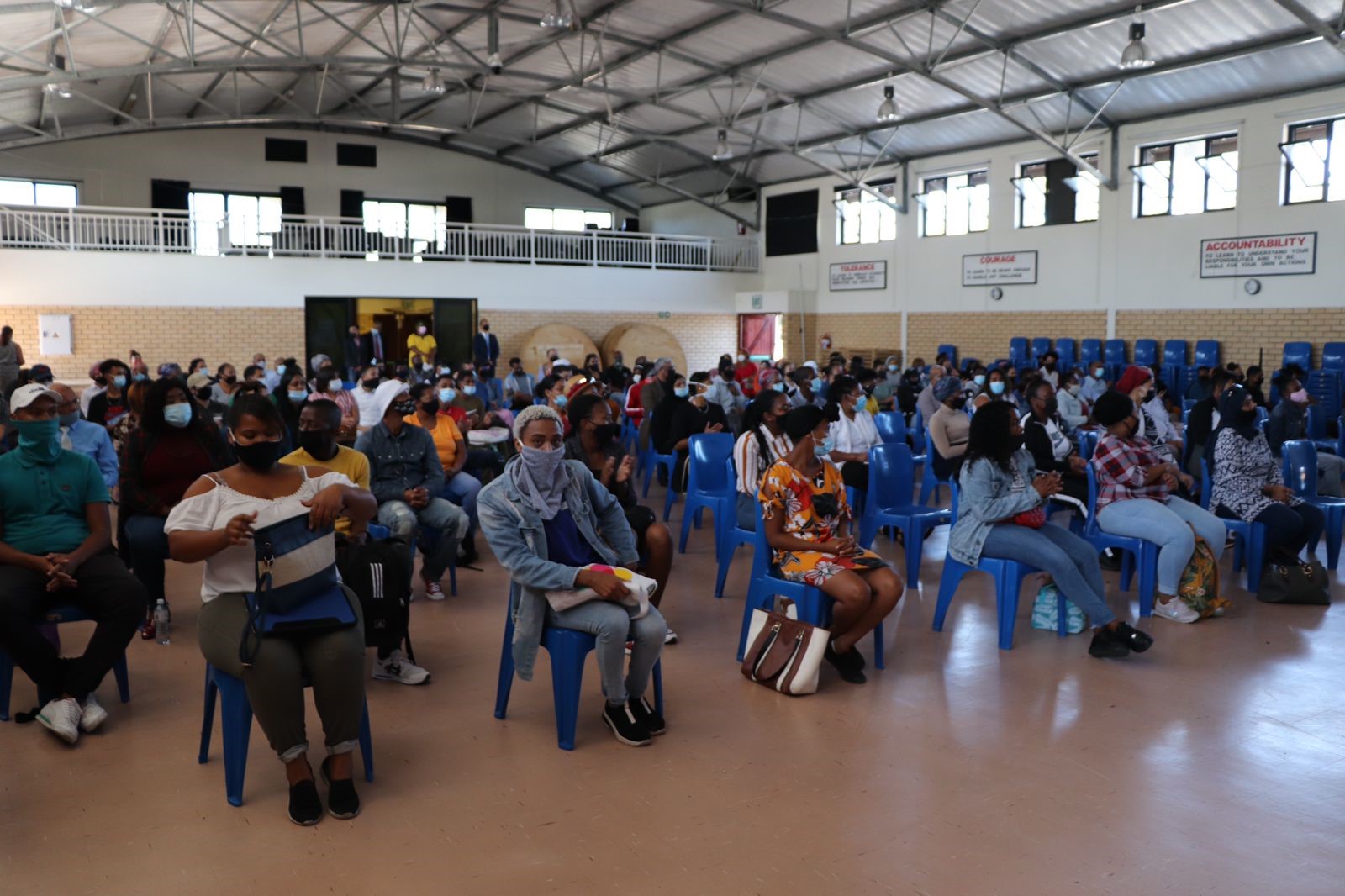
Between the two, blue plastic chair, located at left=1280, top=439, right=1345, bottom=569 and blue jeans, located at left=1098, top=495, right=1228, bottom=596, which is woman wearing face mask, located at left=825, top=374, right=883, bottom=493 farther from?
blue plastic chair, located at left=1280, top=439, right=1345, bottom=569

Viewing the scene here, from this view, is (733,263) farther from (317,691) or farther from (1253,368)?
(317,691)

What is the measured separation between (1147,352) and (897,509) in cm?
1168

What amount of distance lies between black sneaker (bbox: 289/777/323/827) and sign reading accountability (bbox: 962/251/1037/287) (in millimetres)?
17261

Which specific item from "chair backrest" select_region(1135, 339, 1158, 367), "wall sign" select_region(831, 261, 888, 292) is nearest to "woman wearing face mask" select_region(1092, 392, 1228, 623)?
"chair backrest" select_region(1135, 339, 1158, 367)

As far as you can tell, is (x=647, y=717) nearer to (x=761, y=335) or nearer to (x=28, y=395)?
(x=28, y=395)

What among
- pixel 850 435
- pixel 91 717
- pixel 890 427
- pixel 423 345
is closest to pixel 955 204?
pixel 423 345

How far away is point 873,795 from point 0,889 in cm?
252

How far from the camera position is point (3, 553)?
12.7ft

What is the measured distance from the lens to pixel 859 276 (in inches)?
879

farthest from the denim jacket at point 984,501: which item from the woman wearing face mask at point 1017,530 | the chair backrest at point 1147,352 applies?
the chair backrest at point 1147,352

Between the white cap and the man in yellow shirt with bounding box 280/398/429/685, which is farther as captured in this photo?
the man in yellow shirt with bounding box 280/398/429/685

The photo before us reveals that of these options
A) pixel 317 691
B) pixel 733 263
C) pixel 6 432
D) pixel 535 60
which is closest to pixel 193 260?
pixel 535 60

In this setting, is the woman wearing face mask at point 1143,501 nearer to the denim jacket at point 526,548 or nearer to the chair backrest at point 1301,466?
the chair backrest at point 1301,466

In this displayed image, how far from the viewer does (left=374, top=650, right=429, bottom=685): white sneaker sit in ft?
14.7
